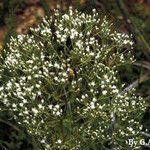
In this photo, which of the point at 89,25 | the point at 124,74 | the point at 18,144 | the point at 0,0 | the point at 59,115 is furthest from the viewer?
the point at 0,0

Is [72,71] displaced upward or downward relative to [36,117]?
upward

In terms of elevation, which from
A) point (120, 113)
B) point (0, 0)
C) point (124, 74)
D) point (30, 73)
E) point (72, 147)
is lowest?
point (72, 147)

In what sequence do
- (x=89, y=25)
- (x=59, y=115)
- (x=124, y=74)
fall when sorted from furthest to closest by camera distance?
(x=124, y=74) < (x=89, y=25) < (x=59, y=115)

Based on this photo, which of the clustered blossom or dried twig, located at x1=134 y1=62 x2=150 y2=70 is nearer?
the clustered blossom

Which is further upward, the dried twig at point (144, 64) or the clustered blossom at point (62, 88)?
the dried twig at point (144, 64)

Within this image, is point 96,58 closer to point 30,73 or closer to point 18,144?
point 30,73

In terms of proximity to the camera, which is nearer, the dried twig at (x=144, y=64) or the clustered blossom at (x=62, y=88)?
the clustered blossom at (x=62, y=88)

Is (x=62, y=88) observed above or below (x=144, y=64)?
below

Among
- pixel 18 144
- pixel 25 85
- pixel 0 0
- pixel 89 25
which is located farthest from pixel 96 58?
pixel 0 0

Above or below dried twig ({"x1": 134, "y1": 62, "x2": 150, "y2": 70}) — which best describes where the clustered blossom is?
below

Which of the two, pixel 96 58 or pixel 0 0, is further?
pixel 0 0

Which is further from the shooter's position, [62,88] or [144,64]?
[144,64]
